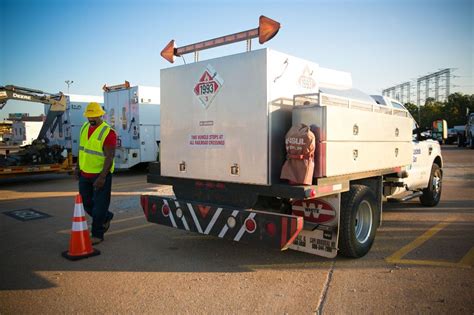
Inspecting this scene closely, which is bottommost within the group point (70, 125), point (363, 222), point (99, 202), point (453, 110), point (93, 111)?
point (363, 222)

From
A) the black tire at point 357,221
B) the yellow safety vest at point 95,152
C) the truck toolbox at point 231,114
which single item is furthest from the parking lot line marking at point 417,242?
the yellow safety vest at point 95,152

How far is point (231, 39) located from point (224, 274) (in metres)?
2.75

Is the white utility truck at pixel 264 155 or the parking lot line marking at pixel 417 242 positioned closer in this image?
the white utility truck at pixel 264 155

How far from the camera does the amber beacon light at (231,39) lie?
4.17 metres

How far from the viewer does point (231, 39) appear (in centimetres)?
450

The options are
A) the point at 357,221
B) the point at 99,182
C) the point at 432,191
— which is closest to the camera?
the point at 357,221

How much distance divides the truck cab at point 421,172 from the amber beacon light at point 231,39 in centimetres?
334

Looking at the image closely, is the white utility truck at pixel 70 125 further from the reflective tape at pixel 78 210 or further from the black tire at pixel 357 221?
the black tire at pixel 357 221

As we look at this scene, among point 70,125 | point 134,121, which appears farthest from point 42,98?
point 134,121

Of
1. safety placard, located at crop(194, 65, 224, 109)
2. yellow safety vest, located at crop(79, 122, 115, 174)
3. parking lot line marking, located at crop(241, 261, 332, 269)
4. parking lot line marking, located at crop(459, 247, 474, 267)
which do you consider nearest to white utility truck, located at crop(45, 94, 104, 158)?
yellow safety vest, located at crop(79, 122, 115, 174)

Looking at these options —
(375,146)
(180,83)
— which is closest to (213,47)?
(180,83)

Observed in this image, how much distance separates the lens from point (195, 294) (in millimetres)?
3619

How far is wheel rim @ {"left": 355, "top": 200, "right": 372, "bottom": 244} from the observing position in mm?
4859

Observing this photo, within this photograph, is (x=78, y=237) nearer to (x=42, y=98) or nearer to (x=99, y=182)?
(x=99, y=182)
